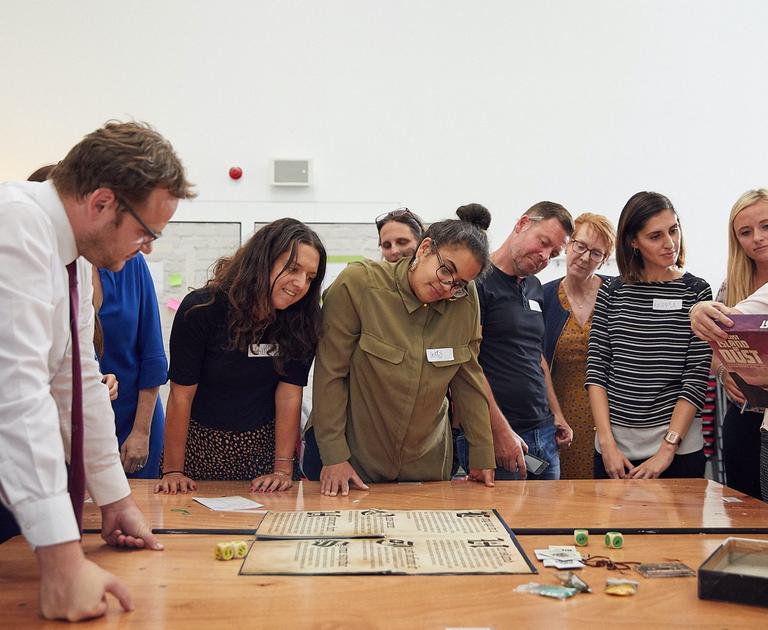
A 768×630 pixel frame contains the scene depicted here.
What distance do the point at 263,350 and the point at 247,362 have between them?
0.19 feet

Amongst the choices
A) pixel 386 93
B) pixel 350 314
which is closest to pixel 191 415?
pixel 350 314

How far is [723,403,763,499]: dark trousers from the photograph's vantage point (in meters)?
2.38

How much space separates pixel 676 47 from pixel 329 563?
159 inches

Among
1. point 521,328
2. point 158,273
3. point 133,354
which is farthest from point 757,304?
point 158,273

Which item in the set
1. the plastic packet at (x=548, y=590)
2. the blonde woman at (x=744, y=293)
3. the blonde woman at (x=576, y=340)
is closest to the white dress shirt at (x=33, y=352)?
the plastic packet at (x=548, y=590)

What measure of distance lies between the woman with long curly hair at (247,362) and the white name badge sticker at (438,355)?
32cm

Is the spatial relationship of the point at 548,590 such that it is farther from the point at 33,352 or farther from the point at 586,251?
the point at 586,251

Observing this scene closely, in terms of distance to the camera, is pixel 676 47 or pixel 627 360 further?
pixel 676 47

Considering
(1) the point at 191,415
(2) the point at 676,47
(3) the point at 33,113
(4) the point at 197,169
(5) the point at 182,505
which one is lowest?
(5) the point at 182,505

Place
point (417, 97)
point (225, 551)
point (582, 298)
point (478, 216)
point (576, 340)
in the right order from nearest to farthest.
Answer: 1. point (225, 551)
2. point (478, 216)
3. point (576, 340)
4. point (582, 298)
5. point (417, 97)

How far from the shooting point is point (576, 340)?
300 cm

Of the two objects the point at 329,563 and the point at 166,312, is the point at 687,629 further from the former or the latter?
the point at 166,312

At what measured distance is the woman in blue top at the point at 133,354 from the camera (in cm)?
241

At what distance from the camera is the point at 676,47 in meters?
4.45
